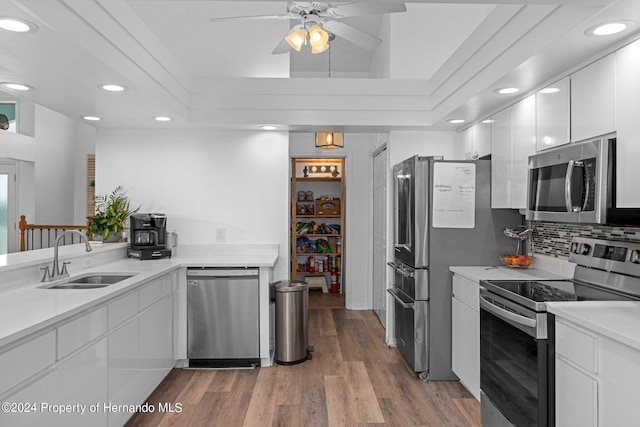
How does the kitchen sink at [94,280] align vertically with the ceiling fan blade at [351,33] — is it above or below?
below

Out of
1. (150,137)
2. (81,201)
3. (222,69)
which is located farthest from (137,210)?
(81,201)

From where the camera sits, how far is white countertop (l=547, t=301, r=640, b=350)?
1.57 meters

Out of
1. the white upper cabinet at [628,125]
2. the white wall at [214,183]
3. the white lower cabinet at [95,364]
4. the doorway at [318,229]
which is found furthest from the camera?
the doorway at [318,229]

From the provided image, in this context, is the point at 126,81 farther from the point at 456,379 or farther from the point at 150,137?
the point at 456,379

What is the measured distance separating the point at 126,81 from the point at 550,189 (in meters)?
2.53

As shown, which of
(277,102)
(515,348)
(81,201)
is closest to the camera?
(515,348)

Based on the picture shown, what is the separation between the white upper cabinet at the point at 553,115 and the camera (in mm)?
2418

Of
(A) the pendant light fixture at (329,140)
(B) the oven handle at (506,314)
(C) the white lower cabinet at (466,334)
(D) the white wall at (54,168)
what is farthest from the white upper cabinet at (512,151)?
(D) the white wall at (54,168)

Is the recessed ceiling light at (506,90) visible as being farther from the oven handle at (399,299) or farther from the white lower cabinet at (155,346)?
the white lower cabinet at (155,346)

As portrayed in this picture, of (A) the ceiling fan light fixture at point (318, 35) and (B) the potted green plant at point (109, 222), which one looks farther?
(B) the potted green plant at point (109, 222)

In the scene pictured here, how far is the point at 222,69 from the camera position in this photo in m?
4.32

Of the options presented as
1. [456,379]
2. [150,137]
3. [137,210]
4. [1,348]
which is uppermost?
[150,137]

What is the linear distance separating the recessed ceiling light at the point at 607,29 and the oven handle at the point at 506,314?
4.25ft

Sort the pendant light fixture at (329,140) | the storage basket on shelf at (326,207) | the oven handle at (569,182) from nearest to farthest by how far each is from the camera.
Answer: the oven handle at (569,182)
the pendant light fixture at (329,140)
the storage basket on shelf at (326,207)
